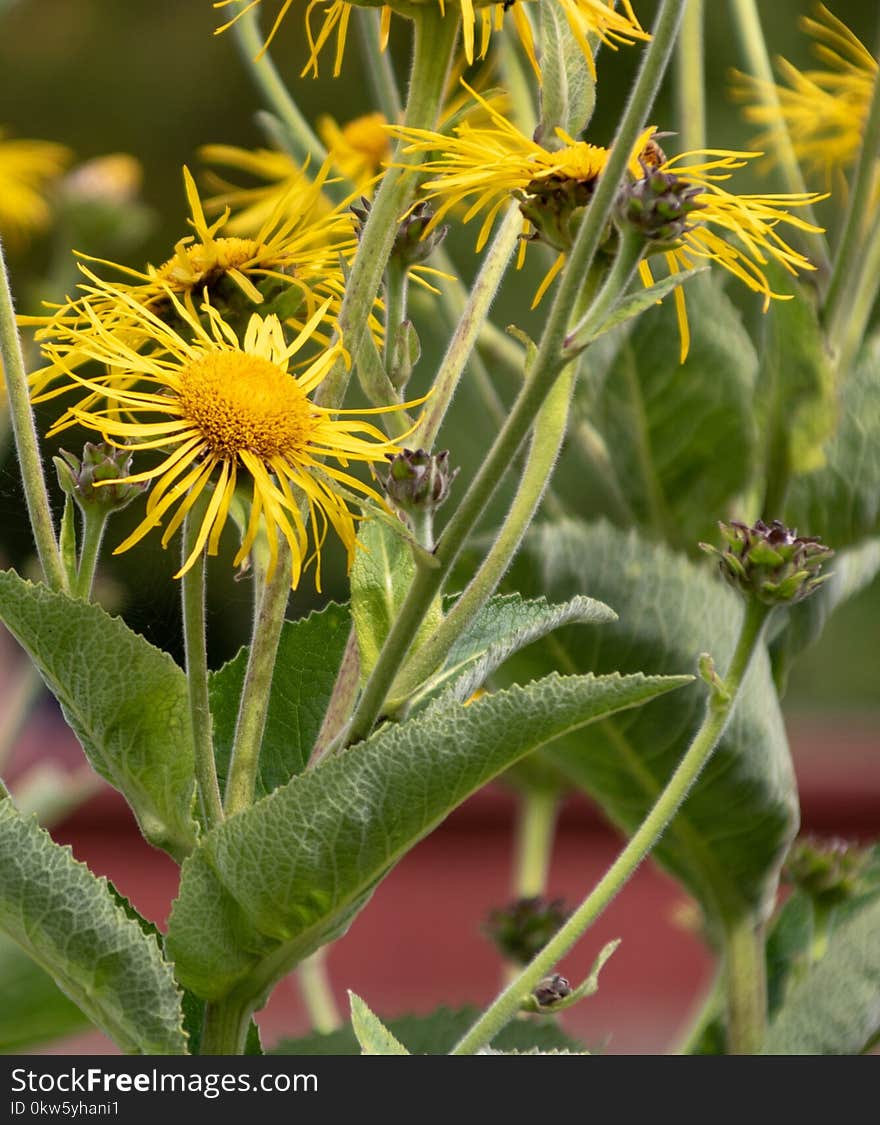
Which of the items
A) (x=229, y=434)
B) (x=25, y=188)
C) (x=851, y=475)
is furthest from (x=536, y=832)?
(x=25, y=188)

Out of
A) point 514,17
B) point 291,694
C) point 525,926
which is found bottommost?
point 525,926

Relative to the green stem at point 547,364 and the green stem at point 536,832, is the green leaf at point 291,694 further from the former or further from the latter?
the green stem at point 536,832

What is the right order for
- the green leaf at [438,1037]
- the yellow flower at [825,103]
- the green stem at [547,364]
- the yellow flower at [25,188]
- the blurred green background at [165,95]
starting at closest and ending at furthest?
the green stem at [547,364] < the green leaf at [438,1037] < the yellow flower at [825,103] < the yellow flower at [25,188] < the blurred green background at [165,95]

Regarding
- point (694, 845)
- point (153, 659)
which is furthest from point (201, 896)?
point (694, 845)

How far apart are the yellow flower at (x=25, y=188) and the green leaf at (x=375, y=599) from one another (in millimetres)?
571

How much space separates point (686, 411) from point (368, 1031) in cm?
20

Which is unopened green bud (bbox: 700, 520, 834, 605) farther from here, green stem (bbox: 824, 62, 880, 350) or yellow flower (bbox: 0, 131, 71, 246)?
yellow flower (bbox: 0, 131, 71, 246)

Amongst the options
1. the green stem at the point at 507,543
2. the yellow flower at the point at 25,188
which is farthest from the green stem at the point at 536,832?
the yellow flower at the point at 25,188

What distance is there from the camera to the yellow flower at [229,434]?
0.74ft

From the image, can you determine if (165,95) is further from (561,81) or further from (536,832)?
(561,81)

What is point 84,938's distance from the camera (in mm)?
223

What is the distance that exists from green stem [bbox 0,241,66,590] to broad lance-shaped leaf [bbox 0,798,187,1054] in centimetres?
4

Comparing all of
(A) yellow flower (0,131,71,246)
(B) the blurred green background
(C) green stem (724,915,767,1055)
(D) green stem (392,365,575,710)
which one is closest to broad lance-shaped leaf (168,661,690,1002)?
(D) green stem (392,365,575,710)

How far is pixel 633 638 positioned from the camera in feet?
1.05
